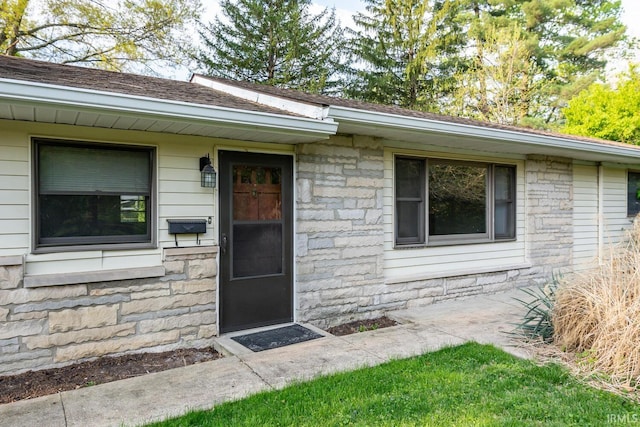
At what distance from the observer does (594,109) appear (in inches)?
406

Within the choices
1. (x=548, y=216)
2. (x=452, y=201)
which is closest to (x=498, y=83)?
(x=548, y=216)

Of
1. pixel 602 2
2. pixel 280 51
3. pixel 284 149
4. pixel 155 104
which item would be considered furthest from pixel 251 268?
pixel 602 2

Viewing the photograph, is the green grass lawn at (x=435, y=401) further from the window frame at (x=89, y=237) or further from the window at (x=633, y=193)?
the window at (x=633, y=193)

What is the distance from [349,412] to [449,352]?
141 cm

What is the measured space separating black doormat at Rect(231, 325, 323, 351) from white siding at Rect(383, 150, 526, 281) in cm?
144

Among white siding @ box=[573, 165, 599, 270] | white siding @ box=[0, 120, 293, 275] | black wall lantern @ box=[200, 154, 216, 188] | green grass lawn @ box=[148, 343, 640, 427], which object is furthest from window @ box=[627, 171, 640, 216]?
black wall lantern @ box=[200, 154, 216, 188]

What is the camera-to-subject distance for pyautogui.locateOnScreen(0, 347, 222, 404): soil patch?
10.1 feet

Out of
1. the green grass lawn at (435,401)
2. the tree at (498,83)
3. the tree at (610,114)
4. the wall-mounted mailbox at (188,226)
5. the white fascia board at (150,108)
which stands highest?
the tree at (498,83)

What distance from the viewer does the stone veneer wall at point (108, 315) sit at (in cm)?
327

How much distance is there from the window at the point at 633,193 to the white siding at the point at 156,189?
7379 mm

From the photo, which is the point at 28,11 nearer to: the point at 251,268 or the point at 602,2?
the point at 251,268

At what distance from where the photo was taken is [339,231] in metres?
4.81

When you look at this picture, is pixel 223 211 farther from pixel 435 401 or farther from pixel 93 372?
pixel 435 401

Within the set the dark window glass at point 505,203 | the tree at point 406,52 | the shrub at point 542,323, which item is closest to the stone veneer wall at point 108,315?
the shrub at point 542,323
